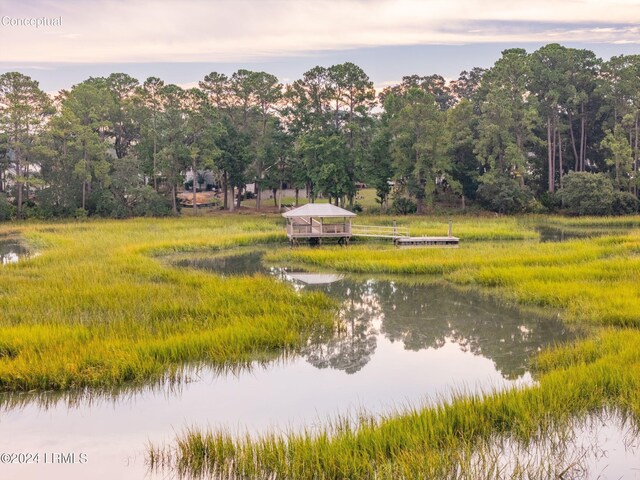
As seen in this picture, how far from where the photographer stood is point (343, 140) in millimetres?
46812

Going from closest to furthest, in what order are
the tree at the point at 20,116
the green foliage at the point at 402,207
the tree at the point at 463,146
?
the tree at the point at 20,116 < the tree at the point at 463,146 < the green foliage at the point at 402,207

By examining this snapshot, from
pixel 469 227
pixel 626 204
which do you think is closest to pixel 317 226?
pixel 469 227

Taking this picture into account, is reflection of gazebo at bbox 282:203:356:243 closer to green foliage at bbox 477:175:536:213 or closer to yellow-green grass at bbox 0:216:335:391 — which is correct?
yellow-green grass at bbox 0:216:335:391

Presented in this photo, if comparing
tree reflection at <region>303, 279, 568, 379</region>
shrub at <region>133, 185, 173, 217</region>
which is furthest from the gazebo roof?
shrub at <region>133, 185, 173, 217</region>

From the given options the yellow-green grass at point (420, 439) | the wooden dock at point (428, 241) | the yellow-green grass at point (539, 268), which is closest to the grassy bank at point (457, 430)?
the yellow-green grass at point (420, 439)

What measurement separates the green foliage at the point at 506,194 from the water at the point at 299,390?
100 ft

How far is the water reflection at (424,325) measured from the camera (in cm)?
1255

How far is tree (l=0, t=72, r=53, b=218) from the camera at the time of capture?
41.3 meters

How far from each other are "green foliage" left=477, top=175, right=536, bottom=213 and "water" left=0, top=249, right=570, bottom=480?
30.5 metres

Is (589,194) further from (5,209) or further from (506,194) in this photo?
(5,209)

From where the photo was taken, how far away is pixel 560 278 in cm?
1844

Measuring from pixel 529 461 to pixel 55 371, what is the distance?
26.0 ft

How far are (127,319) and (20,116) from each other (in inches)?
1332

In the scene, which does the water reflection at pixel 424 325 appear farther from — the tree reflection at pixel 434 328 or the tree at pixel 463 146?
the tree at pixel 463 146
